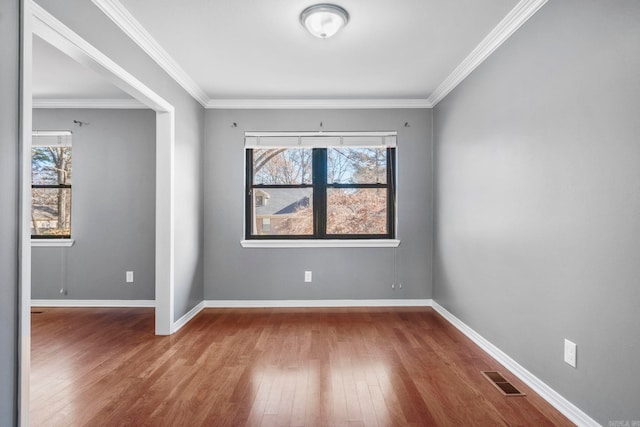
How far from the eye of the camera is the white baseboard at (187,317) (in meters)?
3.46

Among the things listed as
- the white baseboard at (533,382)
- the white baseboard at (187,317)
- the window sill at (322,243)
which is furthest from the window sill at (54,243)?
the white baseboard at (533,382)

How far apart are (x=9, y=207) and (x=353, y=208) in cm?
336

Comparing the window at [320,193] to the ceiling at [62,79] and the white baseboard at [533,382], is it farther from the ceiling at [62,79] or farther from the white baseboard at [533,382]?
the ceiling at [62,79]

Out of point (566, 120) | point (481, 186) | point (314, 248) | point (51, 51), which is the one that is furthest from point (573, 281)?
point (51, 51)

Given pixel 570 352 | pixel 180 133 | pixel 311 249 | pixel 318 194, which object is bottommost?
pixel 570 352

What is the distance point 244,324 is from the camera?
12.0 ft

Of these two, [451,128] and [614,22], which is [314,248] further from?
[614,22]

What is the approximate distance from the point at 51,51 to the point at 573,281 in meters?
4.24

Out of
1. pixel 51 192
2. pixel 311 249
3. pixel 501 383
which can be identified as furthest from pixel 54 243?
pixel 501 383

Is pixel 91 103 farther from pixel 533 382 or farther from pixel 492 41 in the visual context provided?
pixel 533 382

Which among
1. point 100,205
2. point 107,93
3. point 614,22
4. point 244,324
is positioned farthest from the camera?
point 100,205

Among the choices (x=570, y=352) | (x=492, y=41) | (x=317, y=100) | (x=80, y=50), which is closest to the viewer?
(x=570, y=352)

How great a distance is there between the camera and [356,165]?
4.41 metres

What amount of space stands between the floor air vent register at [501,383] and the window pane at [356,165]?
2490mm
